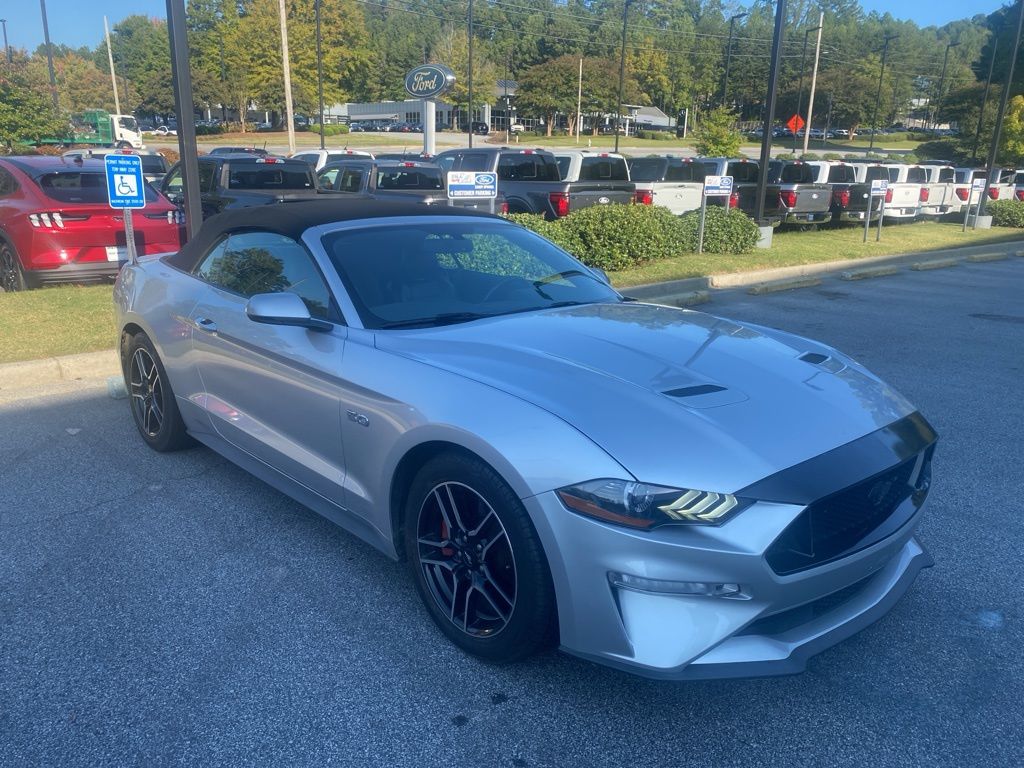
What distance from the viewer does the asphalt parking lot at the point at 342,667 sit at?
2.60m

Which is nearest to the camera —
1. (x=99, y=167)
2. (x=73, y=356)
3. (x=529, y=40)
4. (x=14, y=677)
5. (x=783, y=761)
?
(x=783, y=761)

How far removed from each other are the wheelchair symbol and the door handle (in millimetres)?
3597

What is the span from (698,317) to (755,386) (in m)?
1.10

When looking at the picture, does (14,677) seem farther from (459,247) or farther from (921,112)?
(921,112)

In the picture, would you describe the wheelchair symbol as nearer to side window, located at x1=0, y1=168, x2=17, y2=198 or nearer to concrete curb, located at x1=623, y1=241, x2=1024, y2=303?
side window, located at x1=0, y1=168, x2=17, y2=198

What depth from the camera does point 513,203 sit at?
1427 centimetres

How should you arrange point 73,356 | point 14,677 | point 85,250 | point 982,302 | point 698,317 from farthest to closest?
point 982,302 < point 85,250 < point 73,356 < point 698,317 < point 14,677

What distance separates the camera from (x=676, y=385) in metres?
2.90

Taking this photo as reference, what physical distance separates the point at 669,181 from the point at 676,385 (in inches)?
645

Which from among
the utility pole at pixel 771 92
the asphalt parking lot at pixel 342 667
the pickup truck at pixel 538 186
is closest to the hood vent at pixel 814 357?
the asphalt parking lot at pixel 342 667

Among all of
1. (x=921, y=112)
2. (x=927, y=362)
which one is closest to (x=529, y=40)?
(x=921, y=112)

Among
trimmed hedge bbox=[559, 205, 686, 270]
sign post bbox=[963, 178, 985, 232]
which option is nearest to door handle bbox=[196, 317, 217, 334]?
trimmed hedge bbox=[559, 205, 686, 270]

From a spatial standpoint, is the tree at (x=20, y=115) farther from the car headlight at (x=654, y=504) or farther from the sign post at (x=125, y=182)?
the car headlight at (x=654, y=504)

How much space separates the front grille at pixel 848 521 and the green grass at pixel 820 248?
299 inches
